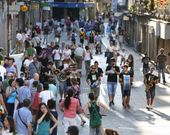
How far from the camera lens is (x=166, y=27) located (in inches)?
1170

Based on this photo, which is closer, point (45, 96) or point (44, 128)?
point (44, 128)

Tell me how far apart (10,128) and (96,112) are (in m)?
3.11

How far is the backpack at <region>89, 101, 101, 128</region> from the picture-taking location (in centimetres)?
1333

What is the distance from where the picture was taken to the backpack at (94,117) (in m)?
13.3

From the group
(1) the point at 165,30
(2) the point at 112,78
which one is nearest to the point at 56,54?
(1) the point at 165,30

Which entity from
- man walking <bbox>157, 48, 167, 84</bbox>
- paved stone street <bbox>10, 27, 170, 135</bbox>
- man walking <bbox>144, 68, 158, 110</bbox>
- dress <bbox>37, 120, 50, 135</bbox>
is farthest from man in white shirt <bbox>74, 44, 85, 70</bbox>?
dress <bbox>37, 120, 50, 135</bbox>

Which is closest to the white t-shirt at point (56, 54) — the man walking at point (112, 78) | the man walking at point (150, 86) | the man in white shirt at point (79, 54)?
the man in white shirt at point (79, 54)

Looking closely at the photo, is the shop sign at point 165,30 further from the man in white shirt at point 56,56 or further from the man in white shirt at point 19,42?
the man in white shirt at point 19,42

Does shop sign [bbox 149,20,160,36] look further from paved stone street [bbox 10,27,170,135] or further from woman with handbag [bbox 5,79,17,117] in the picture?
woman with handbag [bbox 5,79,17,117]

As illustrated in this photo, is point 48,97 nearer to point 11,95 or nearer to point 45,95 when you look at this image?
point 45,95

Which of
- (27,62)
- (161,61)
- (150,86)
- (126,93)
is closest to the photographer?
(150,86)

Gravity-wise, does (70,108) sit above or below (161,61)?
above

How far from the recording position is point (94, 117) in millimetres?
13344

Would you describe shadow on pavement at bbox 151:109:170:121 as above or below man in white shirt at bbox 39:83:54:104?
below
